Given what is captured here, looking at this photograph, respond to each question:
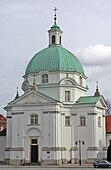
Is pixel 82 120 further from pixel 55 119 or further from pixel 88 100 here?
pixel 55 119

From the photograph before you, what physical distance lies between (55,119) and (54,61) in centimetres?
1117

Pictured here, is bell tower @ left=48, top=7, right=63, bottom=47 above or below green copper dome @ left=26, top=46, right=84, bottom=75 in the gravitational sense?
above

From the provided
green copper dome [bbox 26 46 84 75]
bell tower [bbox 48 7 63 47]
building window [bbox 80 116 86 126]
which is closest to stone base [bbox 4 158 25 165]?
building window [bbox 80 116 86 126]

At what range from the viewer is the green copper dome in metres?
75.2

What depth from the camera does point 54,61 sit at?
75.5 m

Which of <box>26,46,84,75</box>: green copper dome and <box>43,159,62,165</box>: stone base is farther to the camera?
<box>26,46,84,75</box>: green copper dome

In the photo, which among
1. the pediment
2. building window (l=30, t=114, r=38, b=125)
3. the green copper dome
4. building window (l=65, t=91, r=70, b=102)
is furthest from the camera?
the green copper dome

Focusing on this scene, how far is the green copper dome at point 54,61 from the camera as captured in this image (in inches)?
2960

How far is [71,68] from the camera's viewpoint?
7544cm

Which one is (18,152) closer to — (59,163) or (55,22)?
(59,163)

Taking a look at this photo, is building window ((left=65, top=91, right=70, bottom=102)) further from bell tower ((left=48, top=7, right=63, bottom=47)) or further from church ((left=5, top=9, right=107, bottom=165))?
bell tower ((left=48, top=7, right=63, bottom=47))

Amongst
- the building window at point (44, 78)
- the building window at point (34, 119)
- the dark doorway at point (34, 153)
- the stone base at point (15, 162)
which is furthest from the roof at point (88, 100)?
the stone base at point (15, 162)

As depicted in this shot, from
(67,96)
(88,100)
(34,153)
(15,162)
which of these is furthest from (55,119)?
(15,162)

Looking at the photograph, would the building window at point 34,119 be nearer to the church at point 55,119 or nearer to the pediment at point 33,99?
the church at point 55,119
